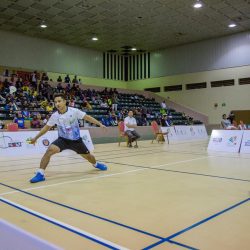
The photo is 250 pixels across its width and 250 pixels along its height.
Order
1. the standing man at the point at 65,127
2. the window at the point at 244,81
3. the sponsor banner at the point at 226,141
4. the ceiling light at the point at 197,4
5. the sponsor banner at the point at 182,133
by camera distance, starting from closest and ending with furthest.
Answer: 1. the standing man at the point at 65,127
2. the sponsor banner at the point at 226,141
3. the sponsor banner at the point at 182,133
4. the ceiling light at the point at 197,4
5. the window at the point at 244,81

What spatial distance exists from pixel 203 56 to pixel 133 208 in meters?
23.8

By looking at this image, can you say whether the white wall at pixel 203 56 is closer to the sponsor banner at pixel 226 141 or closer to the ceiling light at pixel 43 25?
the ceiling light at pixel 43 25

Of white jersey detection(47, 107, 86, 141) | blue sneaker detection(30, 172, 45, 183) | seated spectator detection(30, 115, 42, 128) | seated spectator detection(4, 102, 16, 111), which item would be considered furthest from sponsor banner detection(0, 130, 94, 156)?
seated spectator detection(4, 102, 16, 111)

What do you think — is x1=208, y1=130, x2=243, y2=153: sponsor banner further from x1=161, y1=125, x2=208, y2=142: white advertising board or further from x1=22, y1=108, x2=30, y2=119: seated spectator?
x1=22, y1=108, x2=30, y2=119: seated spectator

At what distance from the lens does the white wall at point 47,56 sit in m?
22.1

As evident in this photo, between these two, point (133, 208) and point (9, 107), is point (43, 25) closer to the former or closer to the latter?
point (9, 107)

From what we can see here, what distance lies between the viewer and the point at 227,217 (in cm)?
288

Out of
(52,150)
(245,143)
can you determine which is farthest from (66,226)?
(245,143)

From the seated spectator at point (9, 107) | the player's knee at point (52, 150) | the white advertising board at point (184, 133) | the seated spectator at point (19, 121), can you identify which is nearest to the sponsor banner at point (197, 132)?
the white advertising board at point (184, 133)

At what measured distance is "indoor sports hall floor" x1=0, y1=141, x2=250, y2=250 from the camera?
2359mm

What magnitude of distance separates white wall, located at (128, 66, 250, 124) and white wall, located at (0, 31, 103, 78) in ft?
21.3

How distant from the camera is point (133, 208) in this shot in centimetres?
321

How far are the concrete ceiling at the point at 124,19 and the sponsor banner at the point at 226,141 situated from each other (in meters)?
10.1

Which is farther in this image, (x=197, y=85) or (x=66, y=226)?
(x=197, y=85)
